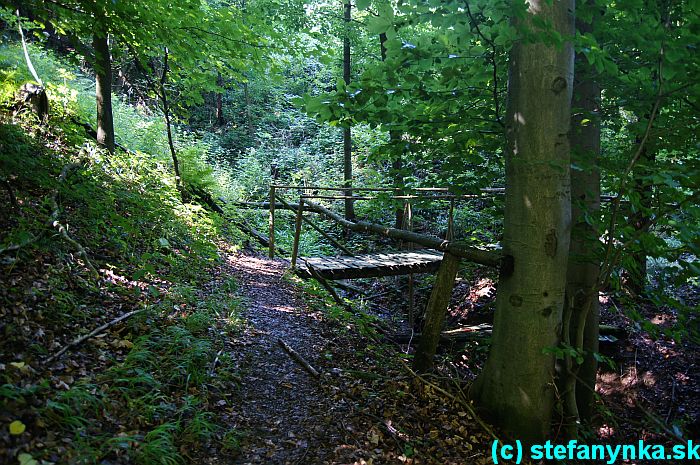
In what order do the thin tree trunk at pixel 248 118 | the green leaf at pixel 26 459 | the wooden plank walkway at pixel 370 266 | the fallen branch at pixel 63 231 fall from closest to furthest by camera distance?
the green leaf at pixel 26 459
the fallen branch at pixel 63 231
the wooden plank walkway at pixel 370 266
the thin tree trunk at pixel 248 118

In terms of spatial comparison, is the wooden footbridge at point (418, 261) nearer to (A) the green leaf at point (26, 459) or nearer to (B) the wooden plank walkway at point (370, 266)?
(B) the wooden plank walkway at point (370, 266)

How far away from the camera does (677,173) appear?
95.1 inches

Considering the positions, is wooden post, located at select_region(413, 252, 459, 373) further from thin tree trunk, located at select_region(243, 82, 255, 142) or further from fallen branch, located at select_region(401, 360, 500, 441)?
thin tree trunk, located at select_region(243, 82, 255, 142)

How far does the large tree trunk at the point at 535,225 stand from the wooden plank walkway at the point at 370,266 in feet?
10.9

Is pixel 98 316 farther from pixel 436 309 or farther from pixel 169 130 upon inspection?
pixel 169 130

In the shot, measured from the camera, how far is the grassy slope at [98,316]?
2449mm

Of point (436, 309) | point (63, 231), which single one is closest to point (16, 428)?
point (63, 231)

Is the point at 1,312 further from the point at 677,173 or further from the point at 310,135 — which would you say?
the point at 310,135

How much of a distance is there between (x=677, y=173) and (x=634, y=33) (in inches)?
36.2

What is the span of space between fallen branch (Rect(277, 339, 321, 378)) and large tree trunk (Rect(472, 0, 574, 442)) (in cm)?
167

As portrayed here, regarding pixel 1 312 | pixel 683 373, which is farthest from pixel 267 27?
pixel 683 373

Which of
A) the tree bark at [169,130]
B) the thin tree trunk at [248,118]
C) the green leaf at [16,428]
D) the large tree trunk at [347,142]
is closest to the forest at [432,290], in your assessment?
the green leaf at [16,428]

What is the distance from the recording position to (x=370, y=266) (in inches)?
258

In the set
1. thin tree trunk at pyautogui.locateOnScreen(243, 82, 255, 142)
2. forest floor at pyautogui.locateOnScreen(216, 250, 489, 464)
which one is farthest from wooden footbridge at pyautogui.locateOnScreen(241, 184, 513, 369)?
thin tree trunk at pyautogui.locateOnScreen(243, 82, 255, 142)
